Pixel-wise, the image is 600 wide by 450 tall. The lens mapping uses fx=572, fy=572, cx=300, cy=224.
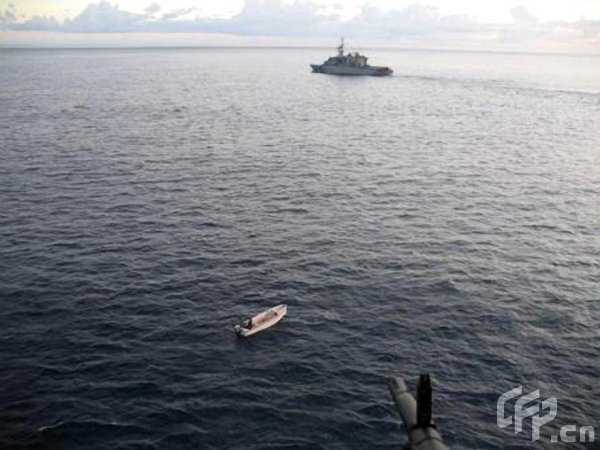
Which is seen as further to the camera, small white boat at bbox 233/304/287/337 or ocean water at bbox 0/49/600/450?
small white boat at bbox 233/304/287/337

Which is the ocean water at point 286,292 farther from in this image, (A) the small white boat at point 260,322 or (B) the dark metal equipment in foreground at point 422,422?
(B) the dark metal equipment in foreground at point 422,422

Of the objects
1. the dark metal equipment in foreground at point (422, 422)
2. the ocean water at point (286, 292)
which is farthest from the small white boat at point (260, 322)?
the dark metal equipment in foreground at point (422, 422)

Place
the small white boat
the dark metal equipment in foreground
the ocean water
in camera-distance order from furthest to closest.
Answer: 1. the small white boat
2. the ocean water
3. the dark metal equipment in foreground

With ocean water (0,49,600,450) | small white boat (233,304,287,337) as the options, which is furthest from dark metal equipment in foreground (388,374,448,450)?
small white boat (233,304,287,337)

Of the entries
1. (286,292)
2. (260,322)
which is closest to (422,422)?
(260,322)

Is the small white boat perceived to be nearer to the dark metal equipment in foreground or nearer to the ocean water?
the ocean water
